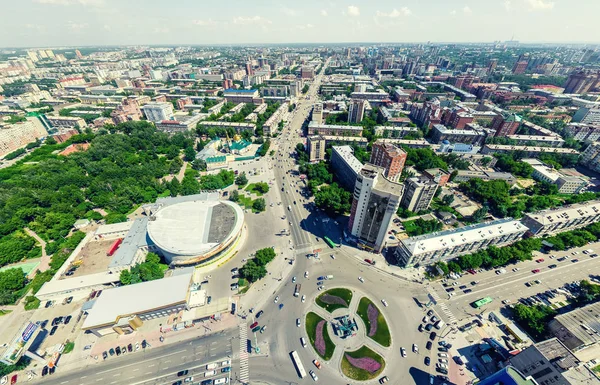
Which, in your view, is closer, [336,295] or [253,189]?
[336,295]

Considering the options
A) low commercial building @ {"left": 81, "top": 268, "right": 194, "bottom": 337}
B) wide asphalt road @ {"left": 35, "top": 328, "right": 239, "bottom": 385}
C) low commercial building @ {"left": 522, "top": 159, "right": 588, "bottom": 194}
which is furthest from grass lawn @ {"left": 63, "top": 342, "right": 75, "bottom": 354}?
low commercial building @ {"left": 522, "top": 159, "right": 588, "bottom": 194}

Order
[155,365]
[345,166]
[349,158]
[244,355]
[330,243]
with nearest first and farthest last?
1. [155,365]
2. [244,355]
3. [330,243]
4. [345,166]
5. [349,158]

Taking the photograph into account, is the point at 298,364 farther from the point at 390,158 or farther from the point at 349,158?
the point at 349,158

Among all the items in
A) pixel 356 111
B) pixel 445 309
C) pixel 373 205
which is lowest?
pixel 445 309

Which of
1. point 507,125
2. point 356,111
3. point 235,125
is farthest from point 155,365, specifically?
point 507,125

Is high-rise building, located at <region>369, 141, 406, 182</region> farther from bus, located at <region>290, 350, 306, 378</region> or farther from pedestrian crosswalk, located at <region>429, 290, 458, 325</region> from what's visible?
bus, located at <region>290, 350, 306, 378</region>

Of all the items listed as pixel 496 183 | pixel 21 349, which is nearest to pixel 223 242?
pixel 21 349

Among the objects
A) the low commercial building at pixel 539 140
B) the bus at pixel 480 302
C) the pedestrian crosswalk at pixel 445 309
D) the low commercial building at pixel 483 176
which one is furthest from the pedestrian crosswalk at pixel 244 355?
the low commercial building at pixel 539 140

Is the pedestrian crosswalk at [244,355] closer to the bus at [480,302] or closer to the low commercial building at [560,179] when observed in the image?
the bus at [480,302]
